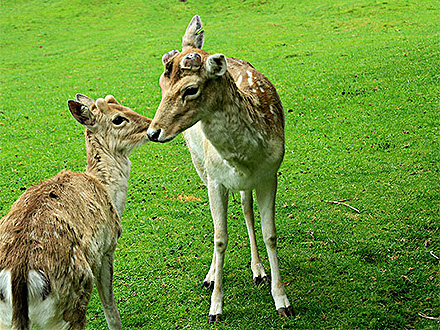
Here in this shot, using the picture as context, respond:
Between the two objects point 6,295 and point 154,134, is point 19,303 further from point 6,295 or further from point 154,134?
point 154,134

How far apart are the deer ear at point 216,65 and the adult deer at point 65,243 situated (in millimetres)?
1491

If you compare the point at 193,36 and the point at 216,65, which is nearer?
the point at 216,65

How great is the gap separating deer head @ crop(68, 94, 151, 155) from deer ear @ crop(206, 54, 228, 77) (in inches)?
54.9

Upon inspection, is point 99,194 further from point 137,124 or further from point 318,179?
point 318,179

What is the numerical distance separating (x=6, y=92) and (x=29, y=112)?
9.90 ft

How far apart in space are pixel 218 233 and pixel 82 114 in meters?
1.84

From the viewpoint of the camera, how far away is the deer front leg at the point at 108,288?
14.8 feet

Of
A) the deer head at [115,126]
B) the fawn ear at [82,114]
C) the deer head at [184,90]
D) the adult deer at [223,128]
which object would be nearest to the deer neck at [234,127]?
the adult deer at [223,128]

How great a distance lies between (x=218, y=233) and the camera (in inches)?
207

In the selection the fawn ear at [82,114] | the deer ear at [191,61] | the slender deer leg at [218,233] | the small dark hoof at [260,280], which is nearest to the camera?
the deer ear at [191,61]

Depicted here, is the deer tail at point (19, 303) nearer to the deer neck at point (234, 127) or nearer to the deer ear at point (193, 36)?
the deer neck at point (234, 127)

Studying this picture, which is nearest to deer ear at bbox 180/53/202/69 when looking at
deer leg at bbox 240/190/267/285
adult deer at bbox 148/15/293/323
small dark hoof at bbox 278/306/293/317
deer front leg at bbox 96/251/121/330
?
adult deer at bbox 148/15/293/323

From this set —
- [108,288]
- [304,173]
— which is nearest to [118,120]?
[108,288]

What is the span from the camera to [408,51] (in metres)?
13.8
